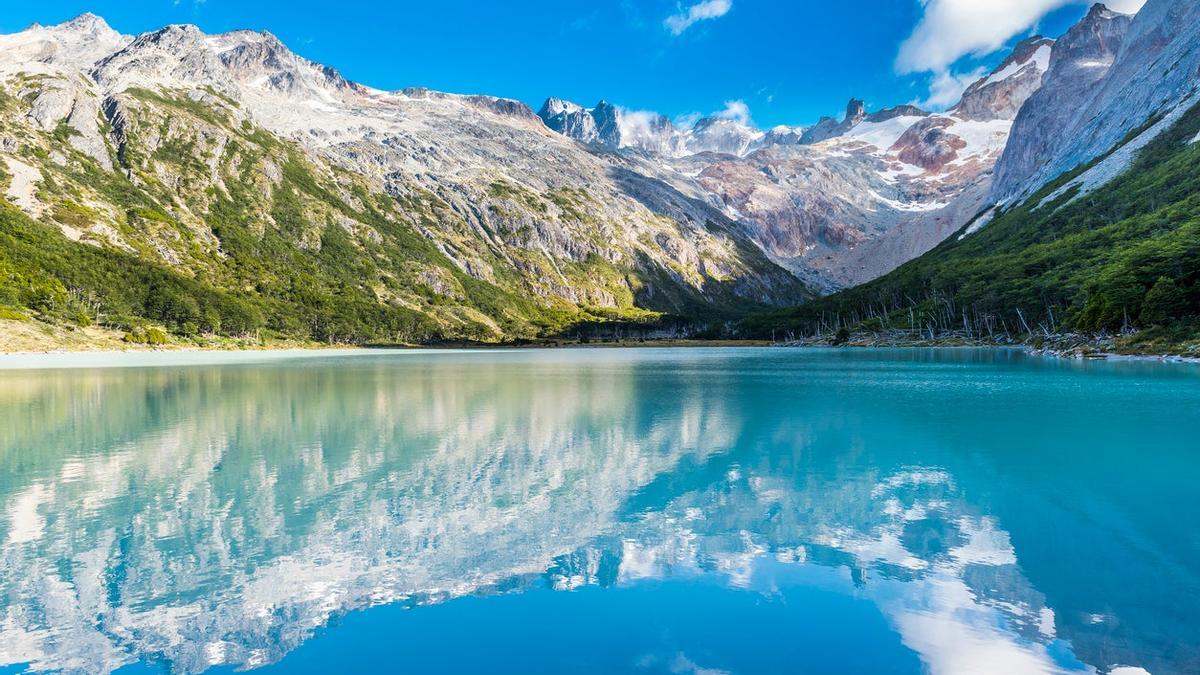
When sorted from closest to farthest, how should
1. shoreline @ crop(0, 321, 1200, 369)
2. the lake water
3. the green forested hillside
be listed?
the lake water
shoreline @ crop(0, 321, 1200, 369)
the green forested hillside

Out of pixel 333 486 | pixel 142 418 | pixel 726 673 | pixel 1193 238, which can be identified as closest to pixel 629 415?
pixel 333 486

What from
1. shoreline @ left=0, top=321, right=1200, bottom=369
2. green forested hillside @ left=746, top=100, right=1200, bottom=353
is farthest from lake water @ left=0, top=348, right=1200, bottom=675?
green forested hillside @ left=746, top=100, right=1200, bottom=353

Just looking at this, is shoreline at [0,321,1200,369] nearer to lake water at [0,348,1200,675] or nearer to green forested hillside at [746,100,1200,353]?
green forested hillside at [746,100,1200,353]

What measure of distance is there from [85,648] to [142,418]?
113 ft

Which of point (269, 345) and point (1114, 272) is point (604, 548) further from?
point (269, 345)

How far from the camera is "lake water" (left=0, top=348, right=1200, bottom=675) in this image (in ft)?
35.9

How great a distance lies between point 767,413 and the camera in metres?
42.5

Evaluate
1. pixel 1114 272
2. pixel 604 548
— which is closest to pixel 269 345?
pixel 1114 272

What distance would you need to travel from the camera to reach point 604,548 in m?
16.2

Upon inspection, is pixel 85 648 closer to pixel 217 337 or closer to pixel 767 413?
pixel 767 413

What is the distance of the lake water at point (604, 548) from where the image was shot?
35.9ft

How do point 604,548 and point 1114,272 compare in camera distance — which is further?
point 1114,272

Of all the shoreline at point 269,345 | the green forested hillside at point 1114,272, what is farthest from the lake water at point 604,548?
the green forested hillside at point 1114,272

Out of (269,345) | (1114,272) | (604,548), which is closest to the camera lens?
(604,548)
